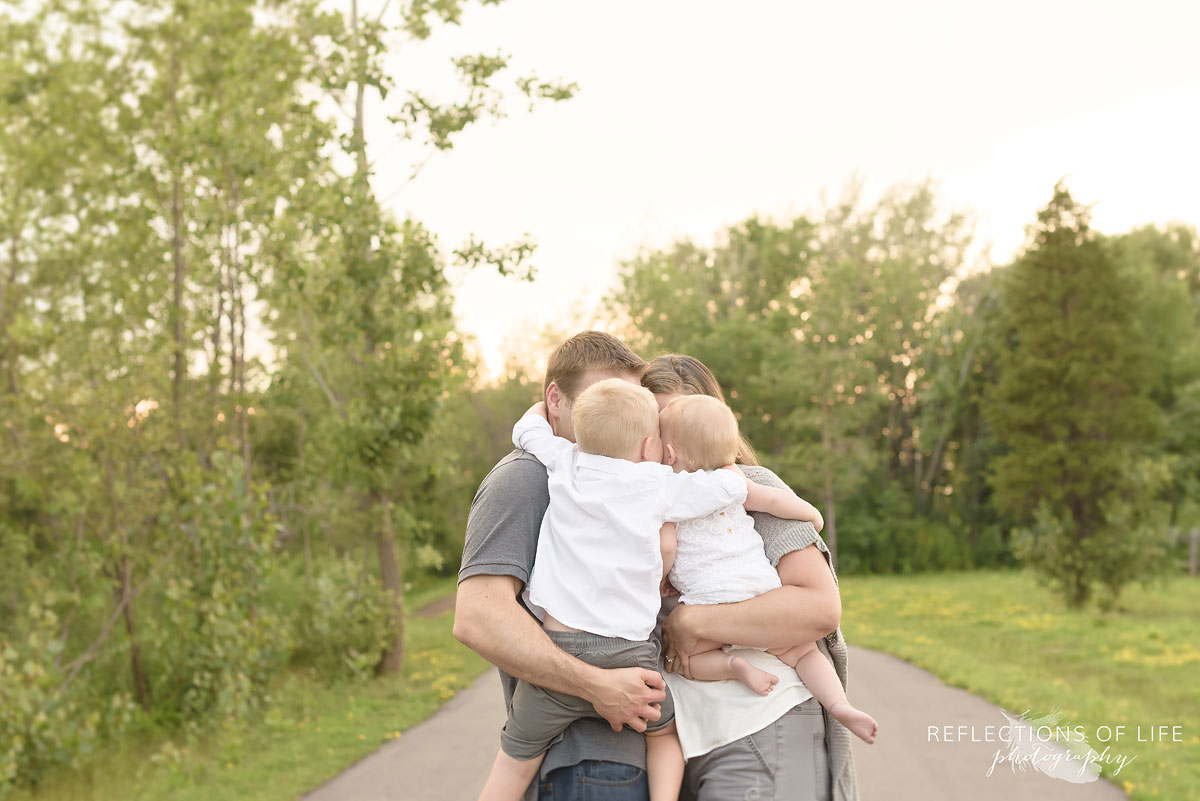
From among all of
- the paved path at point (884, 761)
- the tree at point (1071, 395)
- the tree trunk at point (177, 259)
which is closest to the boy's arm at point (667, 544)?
the paved path at point (884, 761)

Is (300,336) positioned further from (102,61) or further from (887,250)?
(887,250)

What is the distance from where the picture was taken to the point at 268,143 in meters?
12.2

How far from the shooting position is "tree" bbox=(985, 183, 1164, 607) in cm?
1909

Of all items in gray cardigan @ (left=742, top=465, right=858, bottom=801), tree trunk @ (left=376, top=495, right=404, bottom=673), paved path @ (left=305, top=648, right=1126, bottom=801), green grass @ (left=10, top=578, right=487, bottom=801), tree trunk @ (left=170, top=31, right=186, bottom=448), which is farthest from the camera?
tree trunk @ (left=376, top=495, right=404, bottom=673)

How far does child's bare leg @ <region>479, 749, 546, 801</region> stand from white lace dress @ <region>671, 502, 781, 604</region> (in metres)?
0.63

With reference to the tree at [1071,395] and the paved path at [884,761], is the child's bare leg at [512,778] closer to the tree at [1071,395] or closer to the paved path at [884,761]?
the paved path at [884,761]

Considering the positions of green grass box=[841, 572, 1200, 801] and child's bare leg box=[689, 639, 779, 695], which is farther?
green grass box=[841, 572, 1200, 801]

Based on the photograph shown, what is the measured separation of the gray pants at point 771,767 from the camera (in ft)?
9.14

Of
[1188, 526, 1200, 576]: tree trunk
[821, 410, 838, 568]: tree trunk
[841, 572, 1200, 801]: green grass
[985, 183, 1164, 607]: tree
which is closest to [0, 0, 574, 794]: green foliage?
[841, 572, 1200, 801]: green grass

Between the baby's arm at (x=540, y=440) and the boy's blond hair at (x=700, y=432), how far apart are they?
31 centimetres

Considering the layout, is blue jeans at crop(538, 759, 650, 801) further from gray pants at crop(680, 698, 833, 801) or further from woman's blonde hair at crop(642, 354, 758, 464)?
woman's blonde hair at crop(642, 354, 758, 464)

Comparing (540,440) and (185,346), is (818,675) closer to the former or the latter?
(540,440)

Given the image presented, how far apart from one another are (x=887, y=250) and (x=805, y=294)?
8834 mm

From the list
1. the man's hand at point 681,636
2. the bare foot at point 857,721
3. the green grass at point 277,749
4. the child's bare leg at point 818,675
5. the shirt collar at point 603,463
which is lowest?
the green grass at point 277,749
